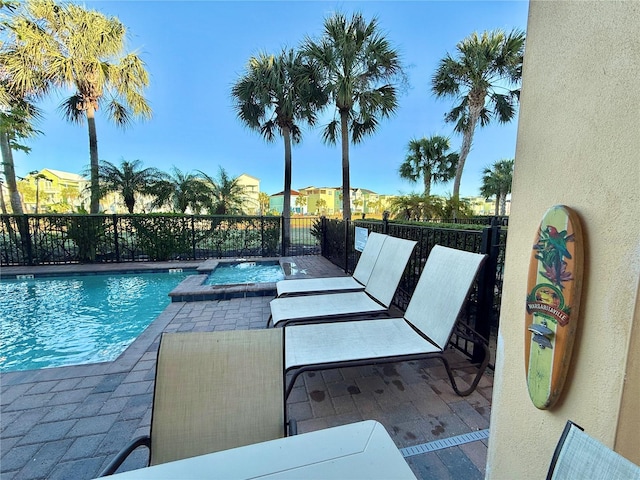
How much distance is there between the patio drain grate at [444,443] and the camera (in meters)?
1.59

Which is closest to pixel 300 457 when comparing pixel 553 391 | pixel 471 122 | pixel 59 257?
pixel 553 391

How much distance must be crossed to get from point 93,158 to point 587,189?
→ 12.5m

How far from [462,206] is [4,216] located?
13.4 meters

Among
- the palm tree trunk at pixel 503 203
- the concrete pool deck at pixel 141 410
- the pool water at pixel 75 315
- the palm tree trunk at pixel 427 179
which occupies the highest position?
the palm tree trunk at pixel 427 179

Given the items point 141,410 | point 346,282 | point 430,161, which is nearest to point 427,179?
point 430,161

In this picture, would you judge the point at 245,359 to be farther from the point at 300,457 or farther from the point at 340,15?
the point at 340,15

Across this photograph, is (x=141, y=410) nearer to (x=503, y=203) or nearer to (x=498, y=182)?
(x=498, y=182)

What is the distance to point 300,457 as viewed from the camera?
0.84m

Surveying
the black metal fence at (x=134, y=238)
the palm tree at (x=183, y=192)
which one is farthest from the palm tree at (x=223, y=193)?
the black metal fence at (x=134, y=238)

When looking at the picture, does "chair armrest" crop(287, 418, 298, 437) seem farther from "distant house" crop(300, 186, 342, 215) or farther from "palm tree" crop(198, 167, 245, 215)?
"distant house" crop(300, 186, 342, 215)

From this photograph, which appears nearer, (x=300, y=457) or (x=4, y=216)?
(x=300, y=457)

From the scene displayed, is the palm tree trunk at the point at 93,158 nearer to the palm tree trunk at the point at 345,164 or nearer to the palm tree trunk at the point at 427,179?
the palm tree trunk at the point at 345,164

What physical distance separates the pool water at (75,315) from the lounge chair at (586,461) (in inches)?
162

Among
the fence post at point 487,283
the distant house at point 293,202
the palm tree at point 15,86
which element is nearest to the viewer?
the fence post at point 487,283
